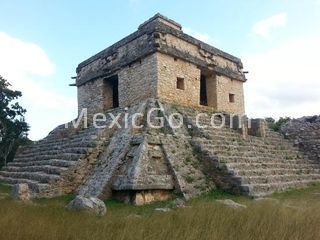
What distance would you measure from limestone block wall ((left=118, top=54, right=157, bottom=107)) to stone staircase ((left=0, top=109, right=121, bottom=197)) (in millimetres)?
1952

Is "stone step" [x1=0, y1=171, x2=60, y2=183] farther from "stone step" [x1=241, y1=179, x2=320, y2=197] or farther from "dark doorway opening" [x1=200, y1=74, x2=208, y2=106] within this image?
"dark doorway opening" [x1=200, y1=74, x2=208, y2=106]

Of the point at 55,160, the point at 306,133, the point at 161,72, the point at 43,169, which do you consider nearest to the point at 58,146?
the point at 55,160

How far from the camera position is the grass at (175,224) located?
4.48 meters

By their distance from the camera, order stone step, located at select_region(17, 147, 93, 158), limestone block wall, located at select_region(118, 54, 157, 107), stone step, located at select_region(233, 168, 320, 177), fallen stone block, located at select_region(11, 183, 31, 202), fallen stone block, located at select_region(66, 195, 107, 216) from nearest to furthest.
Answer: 1. fallen stone block, located at select_region(66, 195, 107, 216)
2. fallen stone block, located at select_region(11, 183, 31, 202)
3. stone step, located at select_region(233, 168, 320, 177)
4. stone step, located at select_region(17, 147, 93, 158)
5. limestone block wall, located at select_region(118, 54, 157, 107)

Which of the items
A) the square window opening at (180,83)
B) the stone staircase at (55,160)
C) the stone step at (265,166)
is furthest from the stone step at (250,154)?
the square window opening at (180,83)

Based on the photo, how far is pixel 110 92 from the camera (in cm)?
1655

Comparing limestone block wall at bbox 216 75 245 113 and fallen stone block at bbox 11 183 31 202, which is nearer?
fallen stone block at bbox 11 183 31 202

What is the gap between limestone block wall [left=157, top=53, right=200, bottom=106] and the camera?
44.4 feet

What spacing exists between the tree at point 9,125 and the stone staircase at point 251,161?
11092mm

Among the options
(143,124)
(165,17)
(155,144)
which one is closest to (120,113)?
(143,124)

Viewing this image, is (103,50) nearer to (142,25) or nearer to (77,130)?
(142,25)

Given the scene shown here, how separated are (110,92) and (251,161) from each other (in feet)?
25.7

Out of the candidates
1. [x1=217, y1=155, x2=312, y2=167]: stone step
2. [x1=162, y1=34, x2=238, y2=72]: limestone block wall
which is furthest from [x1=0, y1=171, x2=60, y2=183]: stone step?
[x1=162, y1=34, x2=238, y2=72]: limestone block wall

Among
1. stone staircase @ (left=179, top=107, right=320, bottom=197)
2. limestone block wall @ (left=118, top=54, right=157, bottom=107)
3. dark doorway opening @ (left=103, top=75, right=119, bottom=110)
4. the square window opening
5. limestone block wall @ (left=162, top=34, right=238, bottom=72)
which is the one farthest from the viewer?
dark doorway opening @ (left=103, top=75, right=119, bottom=110)
